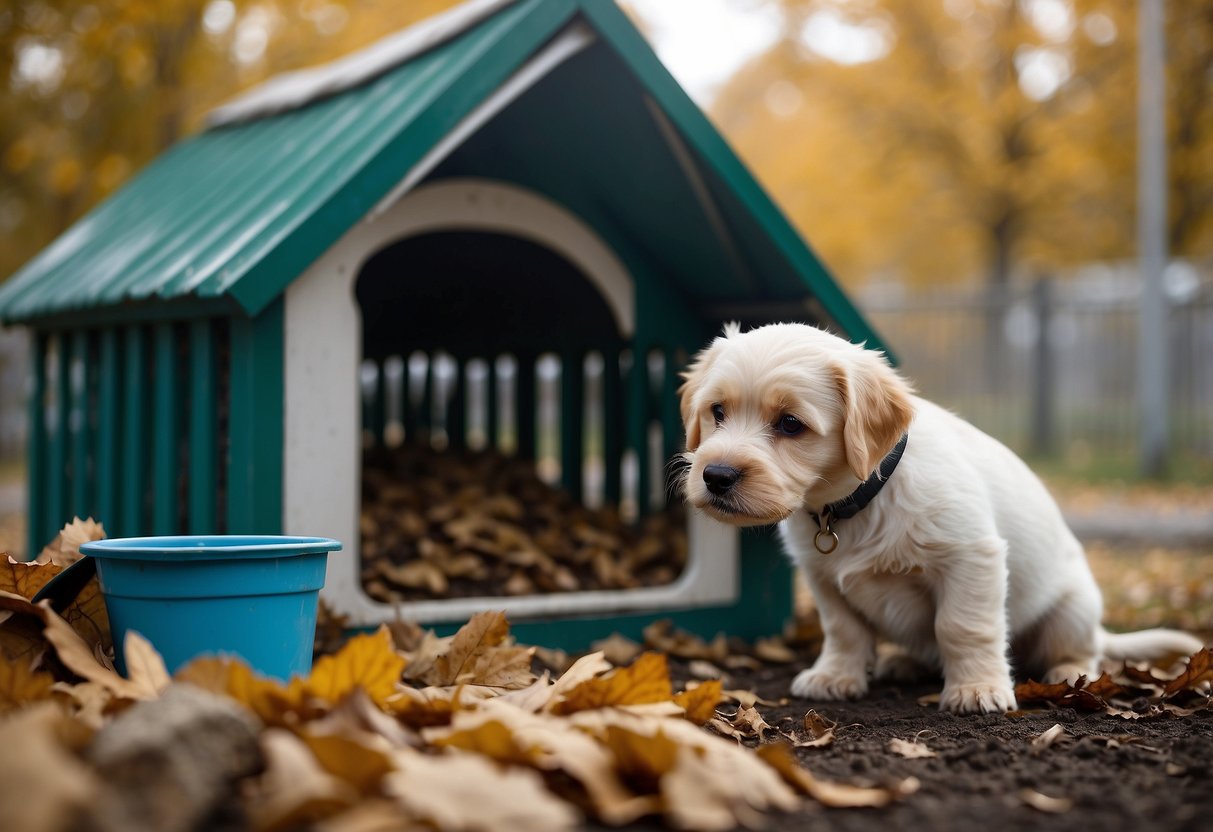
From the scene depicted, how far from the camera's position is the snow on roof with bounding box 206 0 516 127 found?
496cm

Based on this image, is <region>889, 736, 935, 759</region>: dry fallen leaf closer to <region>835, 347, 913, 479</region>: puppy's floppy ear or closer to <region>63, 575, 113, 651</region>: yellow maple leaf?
<region>835, 347, 913, 479</region>: puppy's floppy ear

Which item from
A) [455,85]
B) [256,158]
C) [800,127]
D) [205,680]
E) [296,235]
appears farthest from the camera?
[800,127]

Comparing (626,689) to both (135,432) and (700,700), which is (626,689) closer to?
(700,700)

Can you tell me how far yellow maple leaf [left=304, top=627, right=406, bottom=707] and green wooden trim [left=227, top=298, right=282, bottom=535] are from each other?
1709 mm

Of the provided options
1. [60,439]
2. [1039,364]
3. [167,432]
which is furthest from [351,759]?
[1039,364]

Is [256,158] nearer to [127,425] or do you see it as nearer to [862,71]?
[127,425]

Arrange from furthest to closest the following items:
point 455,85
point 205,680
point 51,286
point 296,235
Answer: point 51,286
point 455,85
point 296,235
point 205,680

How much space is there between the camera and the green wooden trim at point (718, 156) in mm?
4539

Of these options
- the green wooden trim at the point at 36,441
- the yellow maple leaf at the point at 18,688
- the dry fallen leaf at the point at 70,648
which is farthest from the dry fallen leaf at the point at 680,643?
the green wooden trim at the point at 36,441

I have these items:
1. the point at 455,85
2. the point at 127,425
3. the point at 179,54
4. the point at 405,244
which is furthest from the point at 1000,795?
the point at 179,54

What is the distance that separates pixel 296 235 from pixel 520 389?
10.0 feet

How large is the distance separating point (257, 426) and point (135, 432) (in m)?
1.17

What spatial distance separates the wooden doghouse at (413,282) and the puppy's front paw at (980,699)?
5.56ft

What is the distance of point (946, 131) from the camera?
1691 cm
